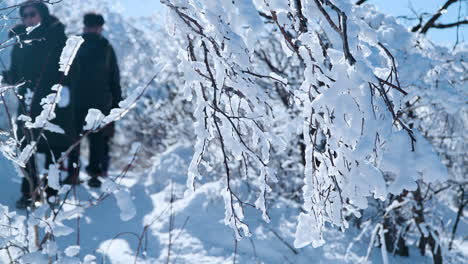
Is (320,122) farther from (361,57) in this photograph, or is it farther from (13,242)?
(13,242)

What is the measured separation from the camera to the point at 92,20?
15.1 ft

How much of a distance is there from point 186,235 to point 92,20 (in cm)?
243

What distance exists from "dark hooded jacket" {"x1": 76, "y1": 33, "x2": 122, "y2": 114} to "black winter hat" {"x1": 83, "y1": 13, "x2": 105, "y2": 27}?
102 mm

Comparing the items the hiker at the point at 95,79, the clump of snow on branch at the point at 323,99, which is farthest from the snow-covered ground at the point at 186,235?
the clump of snow on branch at the point at 323,99

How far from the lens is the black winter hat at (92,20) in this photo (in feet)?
15.0

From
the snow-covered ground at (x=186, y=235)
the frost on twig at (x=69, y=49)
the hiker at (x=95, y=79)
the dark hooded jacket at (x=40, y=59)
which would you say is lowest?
the snow-covered ground at (x=186, y=235)

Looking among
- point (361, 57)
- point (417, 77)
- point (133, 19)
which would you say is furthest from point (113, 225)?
point (133, 19)

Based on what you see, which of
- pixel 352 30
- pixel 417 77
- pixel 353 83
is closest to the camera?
pixel 353 83

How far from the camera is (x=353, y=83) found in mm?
1204

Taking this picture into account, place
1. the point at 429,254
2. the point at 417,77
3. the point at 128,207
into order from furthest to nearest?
the point at 429,254, the point at 417,77, the point at 128,207

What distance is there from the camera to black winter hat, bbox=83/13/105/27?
459 centimetres

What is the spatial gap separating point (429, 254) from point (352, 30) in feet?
15.9

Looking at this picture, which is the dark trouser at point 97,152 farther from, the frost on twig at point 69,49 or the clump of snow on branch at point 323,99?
the clump of snow on branch at point 323,99

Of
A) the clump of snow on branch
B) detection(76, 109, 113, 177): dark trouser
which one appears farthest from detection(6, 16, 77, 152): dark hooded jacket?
the clump of snow on branch
